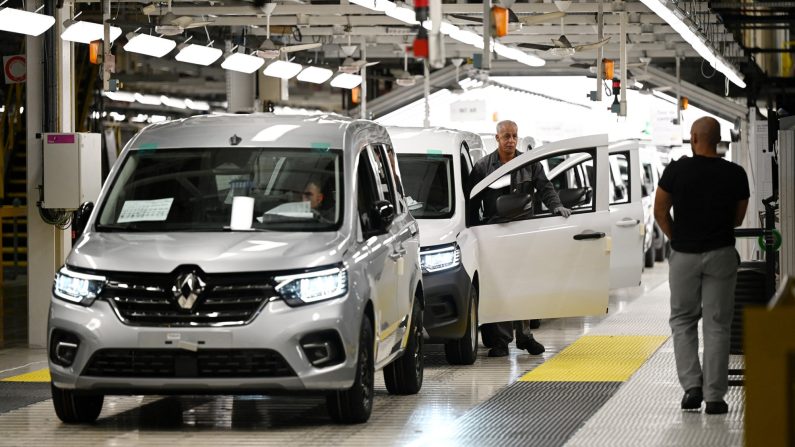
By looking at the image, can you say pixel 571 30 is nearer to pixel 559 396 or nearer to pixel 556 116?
pixel 559 396

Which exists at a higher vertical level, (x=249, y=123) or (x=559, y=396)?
(x=249, y=123)

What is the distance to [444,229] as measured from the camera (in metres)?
11.8

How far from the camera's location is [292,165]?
30.5ft

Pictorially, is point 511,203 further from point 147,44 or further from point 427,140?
point 147,44

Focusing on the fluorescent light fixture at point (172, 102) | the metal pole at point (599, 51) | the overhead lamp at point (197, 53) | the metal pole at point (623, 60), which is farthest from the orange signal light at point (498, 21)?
the fluorescent light fixture at point (172, 102)

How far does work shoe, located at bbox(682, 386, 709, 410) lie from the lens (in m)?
9.22

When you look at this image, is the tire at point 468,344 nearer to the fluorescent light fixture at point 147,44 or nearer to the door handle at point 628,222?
the door handle at point 628,222

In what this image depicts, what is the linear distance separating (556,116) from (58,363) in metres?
35.3

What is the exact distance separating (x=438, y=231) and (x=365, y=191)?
232 cm

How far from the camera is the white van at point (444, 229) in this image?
11578 millimetres

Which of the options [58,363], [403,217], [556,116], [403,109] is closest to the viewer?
[58,363]

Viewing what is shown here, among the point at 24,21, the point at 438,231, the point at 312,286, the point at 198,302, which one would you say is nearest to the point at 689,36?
the point at 438,231

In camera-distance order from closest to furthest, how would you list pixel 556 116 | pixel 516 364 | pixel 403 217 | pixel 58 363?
pixel 58 363 → pixel 403 217 → pixel 516 364 → pixel 556 116

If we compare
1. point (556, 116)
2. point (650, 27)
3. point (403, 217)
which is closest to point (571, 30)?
point (650, 27)
